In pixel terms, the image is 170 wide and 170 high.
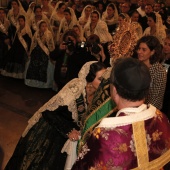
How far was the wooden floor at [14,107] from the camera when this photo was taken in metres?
3.98

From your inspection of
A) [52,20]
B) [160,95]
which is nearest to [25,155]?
[160,95]

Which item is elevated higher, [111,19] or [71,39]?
[71,39]

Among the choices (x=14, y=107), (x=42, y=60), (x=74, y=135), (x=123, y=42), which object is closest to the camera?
(x=74, y=135)

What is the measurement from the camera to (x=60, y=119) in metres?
2.58

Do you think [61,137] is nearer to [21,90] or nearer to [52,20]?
[21,90]

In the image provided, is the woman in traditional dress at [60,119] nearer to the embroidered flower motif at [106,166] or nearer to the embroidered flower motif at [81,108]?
the embroidered flower motif at [81,108]

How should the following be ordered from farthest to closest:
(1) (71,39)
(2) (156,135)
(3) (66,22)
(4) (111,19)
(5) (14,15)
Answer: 1. (5) (14,15)
2. (4) (111,19)
3. (3) (66,22)
4. (1) (71,39)
5. (2) (156,135)

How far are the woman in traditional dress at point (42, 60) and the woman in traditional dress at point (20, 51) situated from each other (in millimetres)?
330

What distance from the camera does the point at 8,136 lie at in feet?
13.6

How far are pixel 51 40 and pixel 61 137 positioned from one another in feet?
10.9

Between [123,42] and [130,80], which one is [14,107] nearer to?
[123,42]

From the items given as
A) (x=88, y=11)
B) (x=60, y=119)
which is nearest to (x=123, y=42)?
(x=60, y=119)

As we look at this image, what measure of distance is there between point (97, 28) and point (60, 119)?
365 cm

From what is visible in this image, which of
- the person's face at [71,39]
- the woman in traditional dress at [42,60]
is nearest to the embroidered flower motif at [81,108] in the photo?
the person's face at [71,39]
